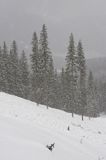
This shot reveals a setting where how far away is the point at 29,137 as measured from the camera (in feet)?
→ 32.7

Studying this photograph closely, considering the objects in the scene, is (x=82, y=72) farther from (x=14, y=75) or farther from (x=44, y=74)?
(x=14, y=75)

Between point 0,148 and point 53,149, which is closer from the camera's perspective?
point 0,148

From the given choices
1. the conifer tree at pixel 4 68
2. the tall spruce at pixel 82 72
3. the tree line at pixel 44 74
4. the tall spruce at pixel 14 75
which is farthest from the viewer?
the tall spruce at pixel 14 75

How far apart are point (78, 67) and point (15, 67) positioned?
14993 mm

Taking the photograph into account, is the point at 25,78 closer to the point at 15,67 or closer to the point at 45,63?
the point at 15,67

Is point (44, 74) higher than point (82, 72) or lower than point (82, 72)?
lower

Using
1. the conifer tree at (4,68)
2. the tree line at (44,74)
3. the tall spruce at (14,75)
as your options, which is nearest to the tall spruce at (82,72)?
the tree line at (44,74)

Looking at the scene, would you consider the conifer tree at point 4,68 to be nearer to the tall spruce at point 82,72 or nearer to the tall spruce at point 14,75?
the tall spruce at point 14,75

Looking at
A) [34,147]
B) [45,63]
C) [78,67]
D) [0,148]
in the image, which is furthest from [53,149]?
[78,67]

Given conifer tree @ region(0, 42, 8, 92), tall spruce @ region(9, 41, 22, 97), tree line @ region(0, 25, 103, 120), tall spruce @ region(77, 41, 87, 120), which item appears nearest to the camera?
tree line @ region(0, 25, 103, 120)

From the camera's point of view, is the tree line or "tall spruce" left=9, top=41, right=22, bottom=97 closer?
the tree line

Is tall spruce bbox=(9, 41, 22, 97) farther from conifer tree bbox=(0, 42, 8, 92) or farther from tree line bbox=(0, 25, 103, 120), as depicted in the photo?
conifer tree bbox=(0, 42, 8, 92)

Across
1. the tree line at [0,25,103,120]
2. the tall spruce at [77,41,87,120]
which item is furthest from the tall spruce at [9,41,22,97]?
the tall spruce at [77,41,87,120]

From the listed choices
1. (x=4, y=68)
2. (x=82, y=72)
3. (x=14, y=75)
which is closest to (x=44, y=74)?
(x=82, y=72)
